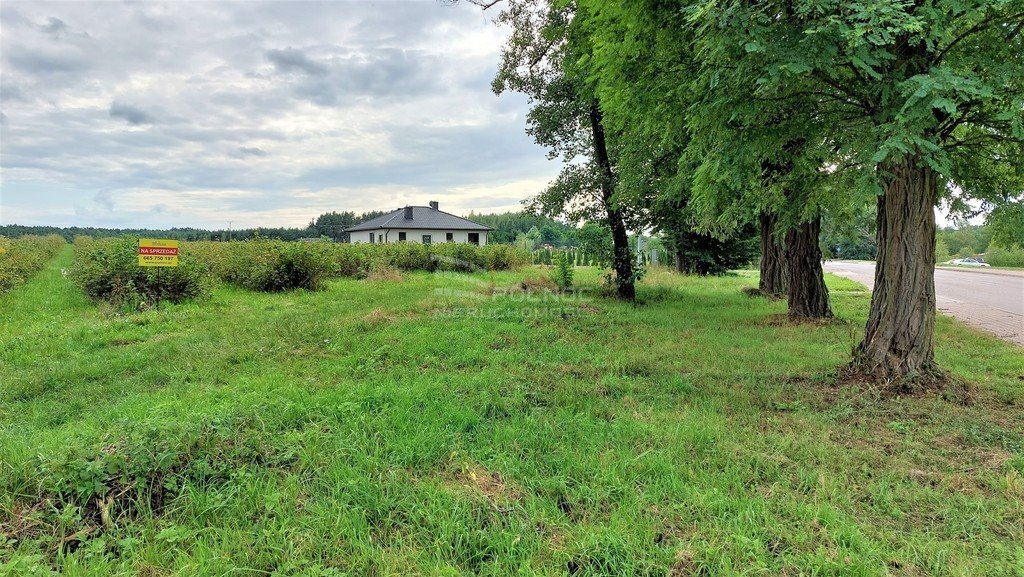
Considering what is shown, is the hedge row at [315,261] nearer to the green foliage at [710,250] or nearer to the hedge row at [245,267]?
the hedge row at [245,267]

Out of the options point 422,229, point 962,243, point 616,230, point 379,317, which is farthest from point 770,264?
point 962,243

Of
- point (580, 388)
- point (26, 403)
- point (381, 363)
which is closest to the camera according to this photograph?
point (26, 403)

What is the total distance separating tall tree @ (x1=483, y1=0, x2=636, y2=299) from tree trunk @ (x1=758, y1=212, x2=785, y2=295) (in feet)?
14.4

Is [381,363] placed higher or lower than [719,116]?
lower

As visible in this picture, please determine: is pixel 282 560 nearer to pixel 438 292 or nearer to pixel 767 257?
pixel 438 292

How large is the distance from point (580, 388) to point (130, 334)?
723 centimetres

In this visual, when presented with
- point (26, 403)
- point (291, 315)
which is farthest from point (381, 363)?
point (291, 315)

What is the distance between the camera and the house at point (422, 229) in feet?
134

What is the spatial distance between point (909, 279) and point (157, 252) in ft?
39.7

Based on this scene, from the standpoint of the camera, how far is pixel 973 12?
3.07 meters

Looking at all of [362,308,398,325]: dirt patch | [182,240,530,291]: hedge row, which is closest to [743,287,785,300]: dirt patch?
[362,308,398,325]: dirt patch

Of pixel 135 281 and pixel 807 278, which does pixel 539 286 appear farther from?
pixel 135 281

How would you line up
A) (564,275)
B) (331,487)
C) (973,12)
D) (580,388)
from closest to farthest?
(331,487) < (973,12) < (580,388) < (564,275)

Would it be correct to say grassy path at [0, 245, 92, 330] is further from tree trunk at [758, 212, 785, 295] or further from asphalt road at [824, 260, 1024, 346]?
asphalt road at [824, 260, 1024, 346]
